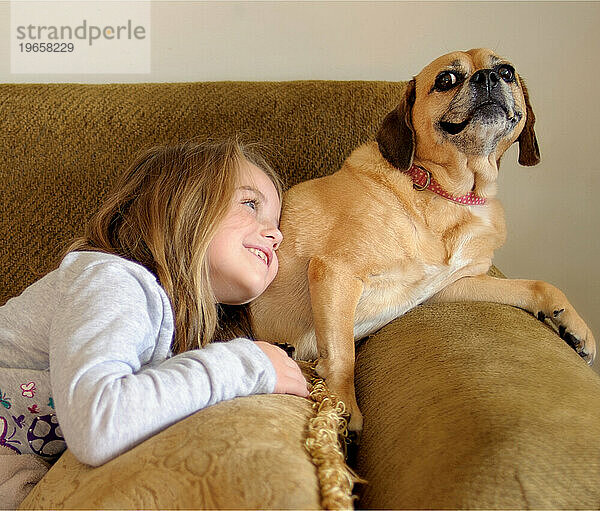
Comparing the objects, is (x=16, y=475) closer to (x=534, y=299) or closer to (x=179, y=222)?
(x=179, y=222)

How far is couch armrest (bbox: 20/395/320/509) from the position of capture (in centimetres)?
69

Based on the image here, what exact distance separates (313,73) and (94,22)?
27.1 inches

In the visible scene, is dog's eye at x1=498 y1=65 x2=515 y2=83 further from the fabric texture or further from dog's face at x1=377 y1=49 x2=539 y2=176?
the fabric texture

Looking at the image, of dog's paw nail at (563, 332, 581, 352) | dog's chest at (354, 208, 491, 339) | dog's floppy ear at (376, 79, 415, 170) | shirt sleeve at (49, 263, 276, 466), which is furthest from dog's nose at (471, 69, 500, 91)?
shirt sleeve at (49, 263, 276, 466)

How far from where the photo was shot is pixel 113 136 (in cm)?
160

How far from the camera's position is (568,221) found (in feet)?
6.59

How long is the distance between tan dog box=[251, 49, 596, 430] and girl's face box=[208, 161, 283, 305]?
10 centimetres

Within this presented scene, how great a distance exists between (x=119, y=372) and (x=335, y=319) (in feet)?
1.62

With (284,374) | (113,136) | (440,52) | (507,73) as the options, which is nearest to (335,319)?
(284,374)

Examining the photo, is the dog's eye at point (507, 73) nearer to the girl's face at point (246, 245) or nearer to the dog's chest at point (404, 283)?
the dog's chest at point (404, 283)

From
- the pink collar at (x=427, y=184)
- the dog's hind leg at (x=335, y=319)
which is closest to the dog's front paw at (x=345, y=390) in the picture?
the dog's hind leg at (x=335, y=319)

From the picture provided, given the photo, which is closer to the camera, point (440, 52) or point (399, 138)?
point (399, 138)

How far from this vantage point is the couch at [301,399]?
2.31 ft

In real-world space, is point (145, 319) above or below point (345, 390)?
above
